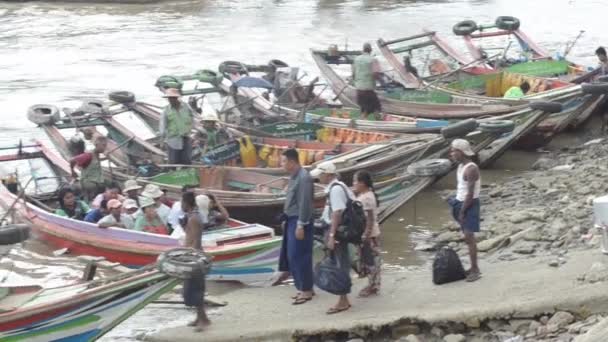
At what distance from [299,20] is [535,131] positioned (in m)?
20.5

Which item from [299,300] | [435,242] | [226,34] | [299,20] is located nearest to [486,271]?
[299,300]

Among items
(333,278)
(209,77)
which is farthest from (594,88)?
(333,278)

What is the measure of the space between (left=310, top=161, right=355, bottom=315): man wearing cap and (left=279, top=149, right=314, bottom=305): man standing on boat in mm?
171

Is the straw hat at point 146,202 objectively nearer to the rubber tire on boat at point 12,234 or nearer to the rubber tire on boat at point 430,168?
the rubber tire on boat at point 430,168

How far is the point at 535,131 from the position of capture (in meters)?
17.7

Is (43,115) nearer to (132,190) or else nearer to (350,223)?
(132,190)

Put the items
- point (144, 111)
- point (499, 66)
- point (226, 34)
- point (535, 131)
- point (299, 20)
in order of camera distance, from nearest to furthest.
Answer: point (144, 111), point (535, 131), point (499, 66), point (226, 34), point (299, 20)

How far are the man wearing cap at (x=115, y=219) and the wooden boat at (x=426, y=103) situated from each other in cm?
631

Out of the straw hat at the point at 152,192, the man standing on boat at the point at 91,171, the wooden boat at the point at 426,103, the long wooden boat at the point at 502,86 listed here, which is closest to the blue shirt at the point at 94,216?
the straw hat at the point at 152,192

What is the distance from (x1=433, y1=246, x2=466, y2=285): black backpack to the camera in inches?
394

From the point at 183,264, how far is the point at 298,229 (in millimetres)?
1114

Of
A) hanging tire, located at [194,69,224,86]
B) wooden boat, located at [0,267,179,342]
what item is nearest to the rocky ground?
wooden boat, located at [0,267,179,342]

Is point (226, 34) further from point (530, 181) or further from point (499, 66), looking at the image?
point (530, 181)

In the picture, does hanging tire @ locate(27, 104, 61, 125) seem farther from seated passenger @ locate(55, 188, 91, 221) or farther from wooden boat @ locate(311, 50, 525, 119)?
wooden boat @ locate(311, 50, 525, 119)
